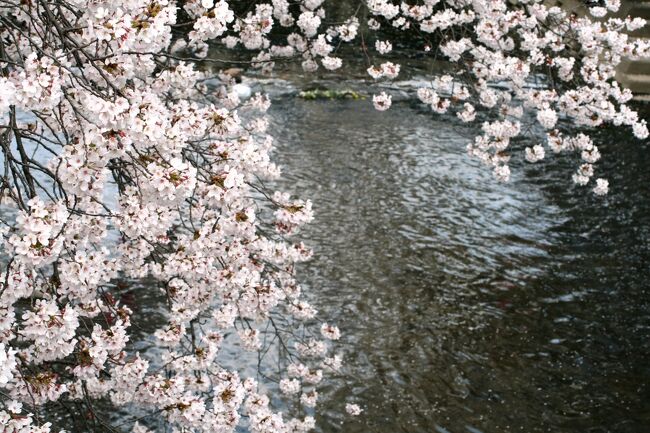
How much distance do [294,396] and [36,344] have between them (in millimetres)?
2900

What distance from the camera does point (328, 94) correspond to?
13.9 meters

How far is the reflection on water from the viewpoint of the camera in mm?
5727

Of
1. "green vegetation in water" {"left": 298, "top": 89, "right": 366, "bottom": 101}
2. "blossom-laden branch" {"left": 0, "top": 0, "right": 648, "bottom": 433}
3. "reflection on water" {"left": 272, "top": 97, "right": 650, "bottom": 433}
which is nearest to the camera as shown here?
"blossom-laden branch" {"left": 0, "top": 0, "right": 648, "bottom": 433}

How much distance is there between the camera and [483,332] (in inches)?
265

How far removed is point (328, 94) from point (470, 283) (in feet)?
23.6

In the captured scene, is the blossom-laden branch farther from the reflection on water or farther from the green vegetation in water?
the green vegetation in water

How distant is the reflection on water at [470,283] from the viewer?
5.73m

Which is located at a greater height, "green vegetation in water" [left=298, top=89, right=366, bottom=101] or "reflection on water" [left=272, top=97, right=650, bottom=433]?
"green vegetation in water" [left=298, top=89, right=366, bottom=101]

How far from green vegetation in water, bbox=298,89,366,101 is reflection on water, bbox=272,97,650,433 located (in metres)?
1.72

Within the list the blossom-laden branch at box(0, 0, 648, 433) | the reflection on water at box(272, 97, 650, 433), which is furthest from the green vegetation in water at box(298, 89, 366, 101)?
the blossom-laden branch at box(0, 0, 648, 433)

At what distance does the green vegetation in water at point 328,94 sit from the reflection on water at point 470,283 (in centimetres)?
172

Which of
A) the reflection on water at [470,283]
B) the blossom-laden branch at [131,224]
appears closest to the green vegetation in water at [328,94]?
the reflection on water at [470,283]

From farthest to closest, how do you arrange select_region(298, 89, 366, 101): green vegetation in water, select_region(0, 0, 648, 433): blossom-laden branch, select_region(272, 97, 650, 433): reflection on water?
select_region(298, 89, 366, 101): green vegetation in water → select_region(272, 97, 650, 433): reflection on water → select_region(0, 0, 648, 433): blossom-laden branch

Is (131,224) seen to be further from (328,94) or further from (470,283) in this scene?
(328,94)
